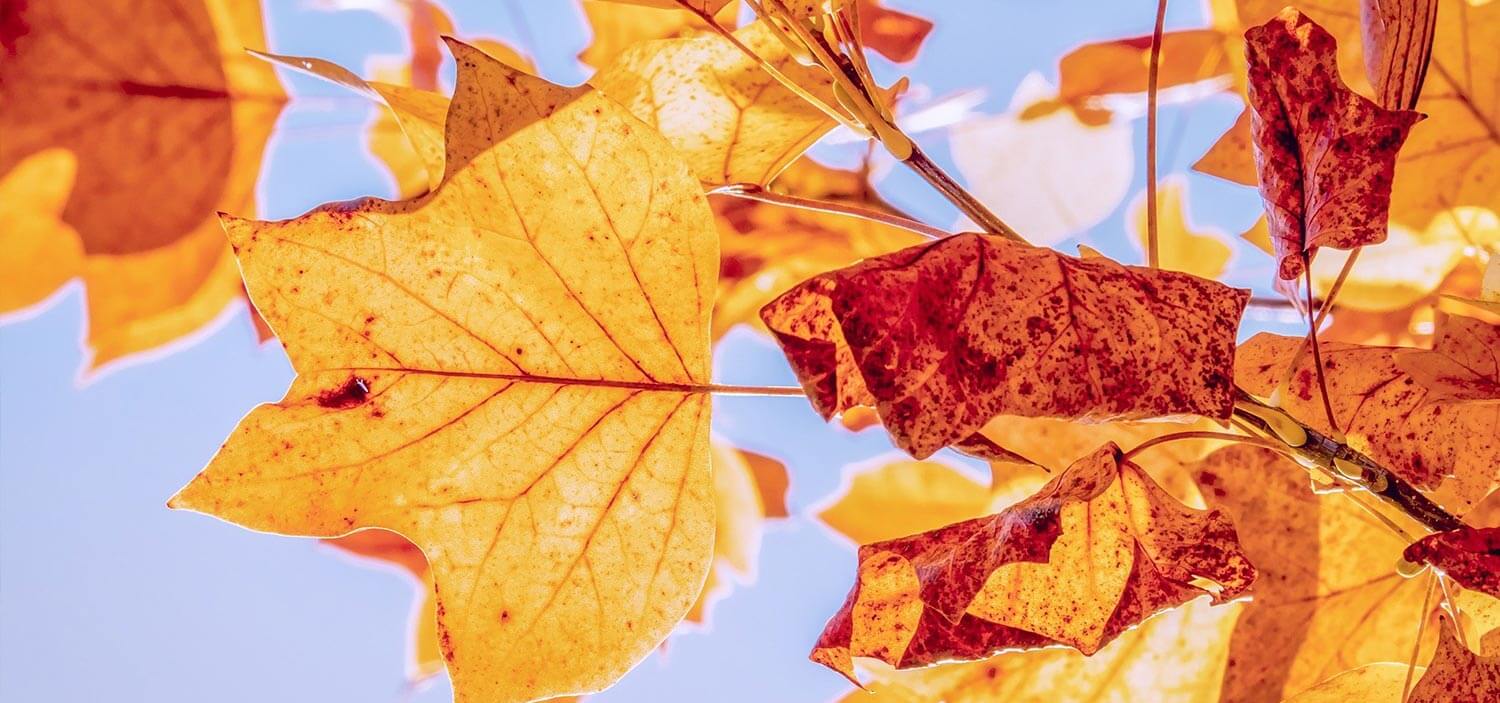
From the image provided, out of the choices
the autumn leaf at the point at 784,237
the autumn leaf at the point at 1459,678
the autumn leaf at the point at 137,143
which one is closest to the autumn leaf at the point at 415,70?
the autumn leaf at the point at 137,143

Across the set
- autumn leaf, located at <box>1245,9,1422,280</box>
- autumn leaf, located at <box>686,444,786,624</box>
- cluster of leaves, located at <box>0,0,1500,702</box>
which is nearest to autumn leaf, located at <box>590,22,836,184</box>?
cluster of leaves, located at <box>0,0,1500,702</box>

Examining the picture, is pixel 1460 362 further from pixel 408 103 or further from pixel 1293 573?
pixel 408 103

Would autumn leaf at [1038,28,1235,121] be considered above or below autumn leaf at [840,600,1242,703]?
above

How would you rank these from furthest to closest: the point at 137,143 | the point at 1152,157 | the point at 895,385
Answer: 1. the point at 137,143
2. the point at 1152,157
3. the point at 895,385

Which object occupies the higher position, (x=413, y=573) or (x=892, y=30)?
(x=892, y=30)

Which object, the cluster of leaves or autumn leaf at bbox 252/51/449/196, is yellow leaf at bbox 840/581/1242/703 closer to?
the cluster of leaves

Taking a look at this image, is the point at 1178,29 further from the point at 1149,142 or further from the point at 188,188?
the point at 188,188

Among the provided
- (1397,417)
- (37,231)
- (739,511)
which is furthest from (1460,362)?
(37,231)

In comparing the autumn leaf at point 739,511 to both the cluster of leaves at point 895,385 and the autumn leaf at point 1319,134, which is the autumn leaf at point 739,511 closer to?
the cluster of leaves at point 895,385
